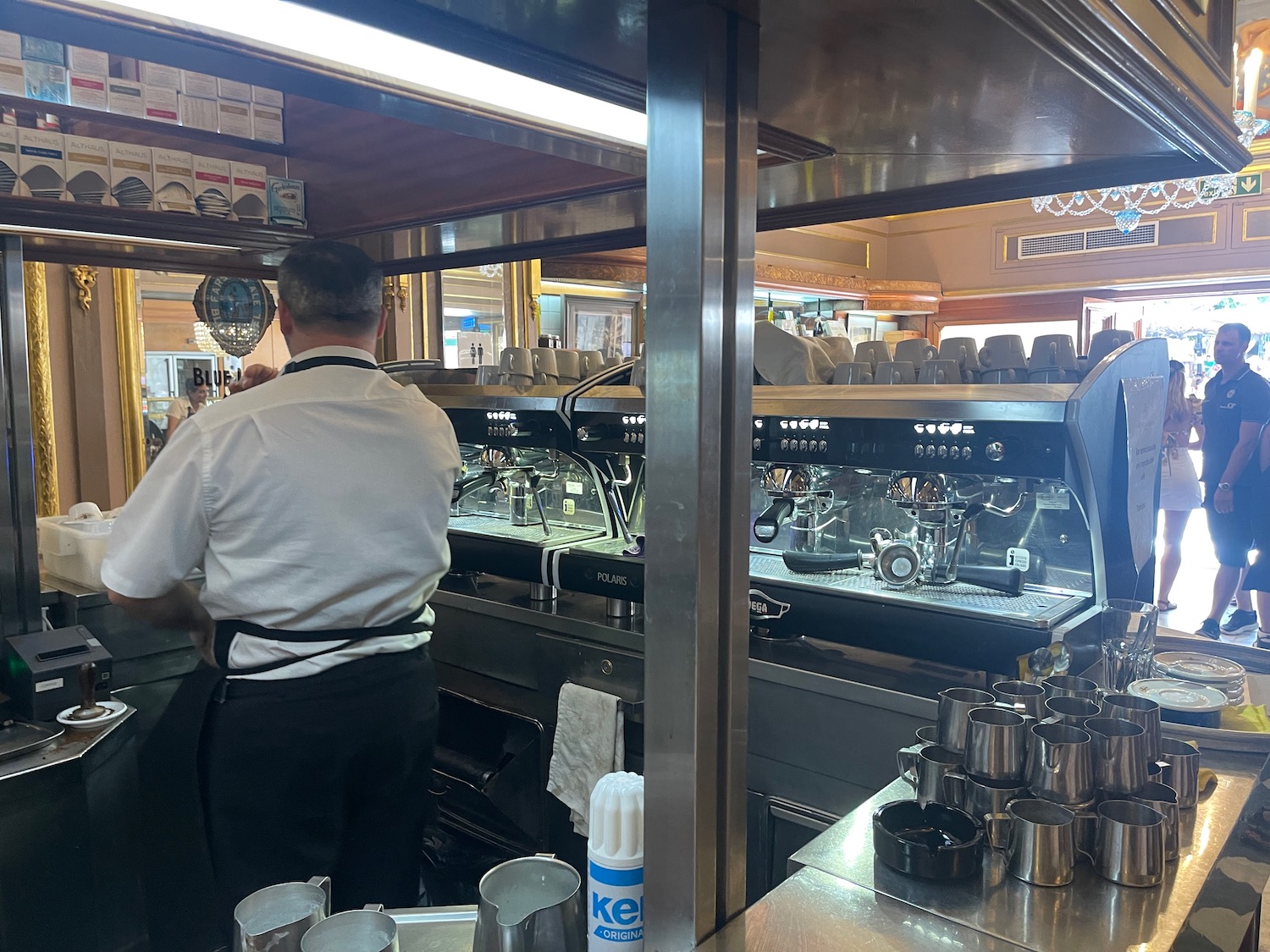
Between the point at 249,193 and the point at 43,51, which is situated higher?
the point at 43,51

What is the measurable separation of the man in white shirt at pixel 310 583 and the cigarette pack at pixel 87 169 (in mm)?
519

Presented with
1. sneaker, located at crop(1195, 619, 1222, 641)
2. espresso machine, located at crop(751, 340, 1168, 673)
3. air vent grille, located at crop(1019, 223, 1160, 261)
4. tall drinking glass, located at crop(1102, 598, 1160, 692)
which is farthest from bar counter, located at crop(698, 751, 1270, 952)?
air vent grille, located at crop(1019, 223, 1160, 261)

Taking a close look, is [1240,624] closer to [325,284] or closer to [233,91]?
[325,284]

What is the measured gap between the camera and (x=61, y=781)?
2.20 m

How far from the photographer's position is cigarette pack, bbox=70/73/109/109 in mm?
1816

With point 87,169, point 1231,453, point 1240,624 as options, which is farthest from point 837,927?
point 1240,624

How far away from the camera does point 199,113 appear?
2.05 m

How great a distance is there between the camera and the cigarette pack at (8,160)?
1.91 meters

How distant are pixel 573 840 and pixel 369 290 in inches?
64.2

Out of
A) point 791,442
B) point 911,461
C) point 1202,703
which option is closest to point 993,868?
point 1202,703

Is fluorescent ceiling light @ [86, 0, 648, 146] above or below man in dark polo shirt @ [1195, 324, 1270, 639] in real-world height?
above

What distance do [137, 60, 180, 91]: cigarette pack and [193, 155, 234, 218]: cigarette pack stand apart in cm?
18

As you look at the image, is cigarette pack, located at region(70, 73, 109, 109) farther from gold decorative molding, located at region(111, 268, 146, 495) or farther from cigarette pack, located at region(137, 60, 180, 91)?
gold decorative molding, located at region(111, 268, 146, 495)

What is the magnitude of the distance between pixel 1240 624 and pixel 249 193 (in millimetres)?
5880
